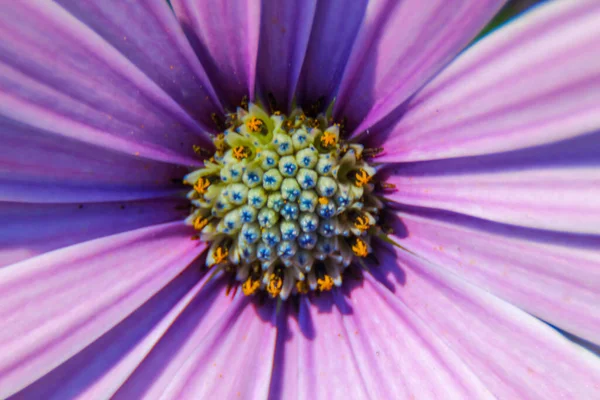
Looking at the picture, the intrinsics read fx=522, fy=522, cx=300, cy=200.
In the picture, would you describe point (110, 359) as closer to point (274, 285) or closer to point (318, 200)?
point (274, 285)

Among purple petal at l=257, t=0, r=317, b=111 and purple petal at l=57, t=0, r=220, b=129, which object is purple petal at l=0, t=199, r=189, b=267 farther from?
purple petal at l=257, t=0, r=317, b=111

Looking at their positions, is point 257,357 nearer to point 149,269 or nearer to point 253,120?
point 149,269

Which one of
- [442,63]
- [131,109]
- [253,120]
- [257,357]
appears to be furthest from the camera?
[257,357]

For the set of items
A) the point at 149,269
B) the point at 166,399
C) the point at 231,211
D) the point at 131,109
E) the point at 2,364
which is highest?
the point at 131,109

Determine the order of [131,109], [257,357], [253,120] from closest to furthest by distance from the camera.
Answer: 1. [131,109]
2. [253,120]
3. [257,357]

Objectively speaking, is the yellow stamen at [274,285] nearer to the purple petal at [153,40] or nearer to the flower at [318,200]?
the flower at [318,200]

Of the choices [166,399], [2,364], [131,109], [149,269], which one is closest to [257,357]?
[166,399]

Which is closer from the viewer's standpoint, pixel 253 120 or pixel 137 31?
pixel 137 31
